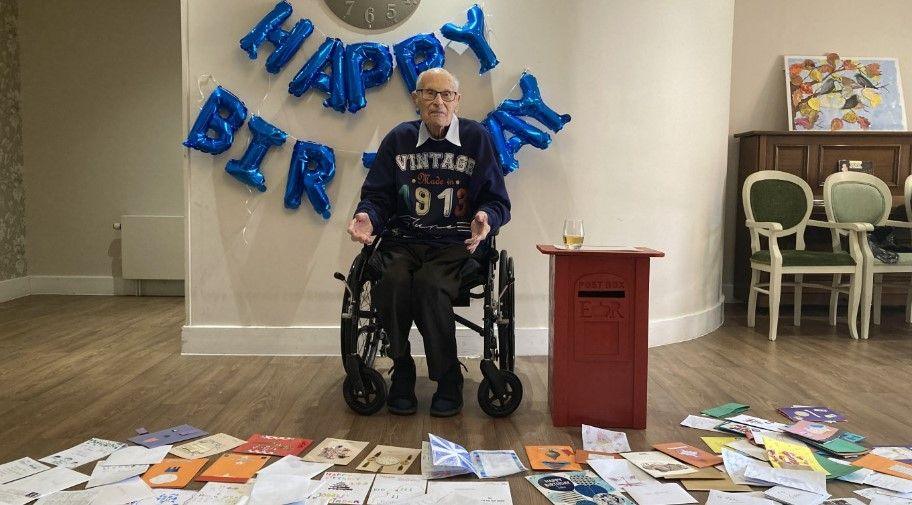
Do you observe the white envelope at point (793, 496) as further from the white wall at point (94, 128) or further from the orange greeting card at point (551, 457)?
the white wall at point (94, 128)

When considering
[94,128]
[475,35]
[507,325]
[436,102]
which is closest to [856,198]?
[475,35]

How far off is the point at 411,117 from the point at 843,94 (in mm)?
3395

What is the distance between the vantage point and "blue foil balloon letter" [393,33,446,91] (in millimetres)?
3207

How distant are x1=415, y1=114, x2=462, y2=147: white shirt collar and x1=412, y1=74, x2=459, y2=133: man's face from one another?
0.03 metres

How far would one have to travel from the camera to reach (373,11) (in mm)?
3266

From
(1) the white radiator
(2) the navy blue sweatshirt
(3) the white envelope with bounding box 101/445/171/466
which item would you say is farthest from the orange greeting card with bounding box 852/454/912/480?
(1) the white radiator

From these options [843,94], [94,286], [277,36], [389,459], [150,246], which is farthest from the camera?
[94,286]

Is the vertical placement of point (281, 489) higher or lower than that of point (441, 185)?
lower

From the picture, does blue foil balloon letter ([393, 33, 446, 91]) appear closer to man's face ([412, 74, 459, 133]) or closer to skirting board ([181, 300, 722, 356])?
man's face ([412, 74, 459, 133])

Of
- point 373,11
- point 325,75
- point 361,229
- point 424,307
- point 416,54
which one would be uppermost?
point 373,11

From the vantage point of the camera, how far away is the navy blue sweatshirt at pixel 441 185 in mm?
2592

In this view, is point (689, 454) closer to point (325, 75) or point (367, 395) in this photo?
point (367, 395)

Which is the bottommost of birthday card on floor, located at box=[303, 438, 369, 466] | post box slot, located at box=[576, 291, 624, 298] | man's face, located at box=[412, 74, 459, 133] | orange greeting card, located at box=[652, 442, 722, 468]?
birthday card on floor, located at box=[303, 438, 369, 466]

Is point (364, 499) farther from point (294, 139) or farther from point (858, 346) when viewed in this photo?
point (858, 346)
